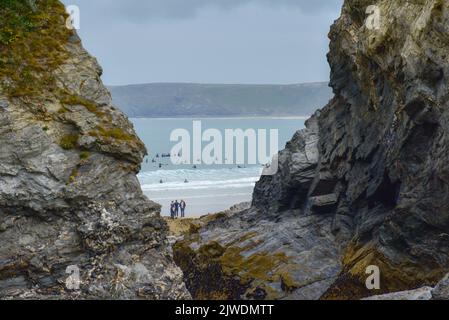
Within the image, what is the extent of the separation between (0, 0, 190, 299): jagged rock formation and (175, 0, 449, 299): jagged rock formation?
10615 millimetres

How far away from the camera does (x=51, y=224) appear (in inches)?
684

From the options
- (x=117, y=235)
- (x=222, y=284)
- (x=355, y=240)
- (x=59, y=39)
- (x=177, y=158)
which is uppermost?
(x=59, y=39)

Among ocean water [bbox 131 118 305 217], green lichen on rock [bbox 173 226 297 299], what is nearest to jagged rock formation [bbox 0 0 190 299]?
green lichen on rock [bbox 173 226 297 299]

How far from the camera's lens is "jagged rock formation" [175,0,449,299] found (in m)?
24.2

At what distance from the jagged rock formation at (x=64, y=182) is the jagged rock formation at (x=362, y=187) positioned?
10.6m

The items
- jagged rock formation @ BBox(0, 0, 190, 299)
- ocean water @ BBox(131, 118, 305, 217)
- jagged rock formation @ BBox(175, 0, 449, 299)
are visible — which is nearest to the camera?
jagged rock formation @ BBox(0, 0, 190, 299)

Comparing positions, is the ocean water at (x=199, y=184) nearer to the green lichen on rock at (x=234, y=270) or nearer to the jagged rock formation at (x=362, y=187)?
the jagged rock formation at (x=362, y=187)

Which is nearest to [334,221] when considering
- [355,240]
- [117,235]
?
[355,240]

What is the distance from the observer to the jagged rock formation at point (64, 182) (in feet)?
55.7

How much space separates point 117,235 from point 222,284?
13.1 m

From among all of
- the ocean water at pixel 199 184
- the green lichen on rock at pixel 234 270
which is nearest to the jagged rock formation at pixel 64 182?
the green lichen on rock at pixel 234 270

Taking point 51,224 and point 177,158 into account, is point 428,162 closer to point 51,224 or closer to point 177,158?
point 51,224

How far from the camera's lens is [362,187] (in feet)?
103

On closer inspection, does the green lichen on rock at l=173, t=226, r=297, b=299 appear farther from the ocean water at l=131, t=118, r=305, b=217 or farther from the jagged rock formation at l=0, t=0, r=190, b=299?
the ocean water at l=131, t=118, r=305, b=217
